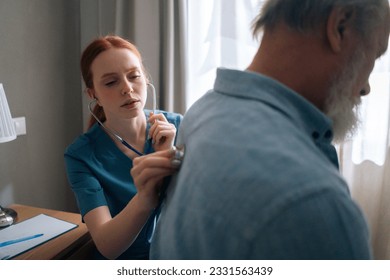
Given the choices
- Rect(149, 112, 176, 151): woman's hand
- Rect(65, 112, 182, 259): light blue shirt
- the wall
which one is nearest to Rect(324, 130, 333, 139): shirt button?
Rect(149, 112, 176, 151): woman's hand

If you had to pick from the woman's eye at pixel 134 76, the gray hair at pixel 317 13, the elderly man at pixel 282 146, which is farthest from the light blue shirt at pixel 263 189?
the woman's eye at pixel 134 76

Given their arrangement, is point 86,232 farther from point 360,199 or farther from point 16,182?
point 360,199

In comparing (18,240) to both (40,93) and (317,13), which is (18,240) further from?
(317,13)

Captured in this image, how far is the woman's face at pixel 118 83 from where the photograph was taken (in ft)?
3.50

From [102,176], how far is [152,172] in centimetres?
52

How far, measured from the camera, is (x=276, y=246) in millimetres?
357

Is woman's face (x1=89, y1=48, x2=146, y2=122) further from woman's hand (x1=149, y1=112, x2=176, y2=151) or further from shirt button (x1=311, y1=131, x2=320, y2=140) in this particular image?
shirt button (x1=311, y1=131, x2=320, y2=140)

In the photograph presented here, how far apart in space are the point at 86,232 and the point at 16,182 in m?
0.68

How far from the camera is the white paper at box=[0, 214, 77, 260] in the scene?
1041mm

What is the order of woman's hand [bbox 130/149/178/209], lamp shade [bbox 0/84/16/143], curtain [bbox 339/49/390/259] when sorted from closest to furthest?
1. woman's hand [bbox 130/149/178/209]
2. lamp shade [bbox 0/84/16/143]
3. curtain [bbox 339/49/390/259]

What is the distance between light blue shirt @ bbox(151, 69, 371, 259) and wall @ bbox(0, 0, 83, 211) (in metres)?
1.39

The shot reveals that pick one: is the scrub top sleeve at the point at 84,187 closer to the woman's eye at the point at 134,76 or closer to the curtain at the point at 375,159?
the woman's eye at the point at 134,76

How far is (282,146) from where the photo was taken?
0.38 m
